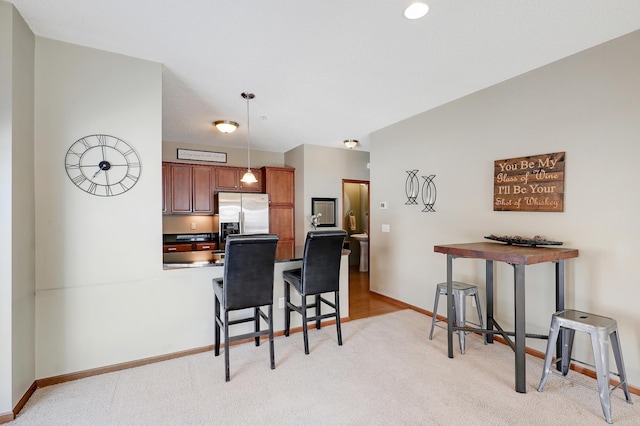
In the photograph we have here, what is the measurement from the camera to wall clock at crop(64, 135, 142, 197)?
7.73 feet

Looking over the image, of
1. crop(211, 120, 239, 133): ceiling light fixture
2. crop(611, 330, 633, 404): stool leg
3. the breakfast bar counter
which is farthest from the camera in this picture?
crop(211, 120, 239, 133): ceiling light fixture

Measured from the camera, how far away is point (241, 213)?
5.42m

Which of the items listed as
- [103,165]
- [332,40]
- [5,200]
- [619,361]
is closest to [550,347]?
[619,361]

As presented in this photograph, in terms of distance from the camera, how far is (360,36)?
86.7 inches

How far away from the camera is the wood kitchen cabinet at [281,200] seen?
5.78 meters

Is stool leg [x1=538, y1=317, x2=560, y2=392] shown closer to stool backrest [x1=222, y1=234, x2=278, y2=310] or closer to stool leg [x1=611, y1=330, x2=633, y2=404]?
stool leg [x1=611, y1=330, x2=633, y2=404]

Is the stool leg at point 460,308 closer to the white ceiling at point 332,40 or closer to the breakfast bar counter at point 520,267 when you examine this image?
the breakfast bar counter at point 520,267

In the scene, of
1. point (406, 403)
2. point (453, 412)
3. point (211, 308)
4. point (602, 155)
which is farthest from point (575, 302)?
point (211, 308)

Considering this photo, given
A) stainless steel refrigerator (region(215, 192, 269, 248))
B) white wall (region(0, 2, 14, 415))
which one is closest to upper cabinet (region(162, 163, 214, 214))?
stainless steel refrigerator (region(215, 192, 269, 248))

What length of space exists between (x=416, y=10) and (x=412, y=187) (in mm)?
2408

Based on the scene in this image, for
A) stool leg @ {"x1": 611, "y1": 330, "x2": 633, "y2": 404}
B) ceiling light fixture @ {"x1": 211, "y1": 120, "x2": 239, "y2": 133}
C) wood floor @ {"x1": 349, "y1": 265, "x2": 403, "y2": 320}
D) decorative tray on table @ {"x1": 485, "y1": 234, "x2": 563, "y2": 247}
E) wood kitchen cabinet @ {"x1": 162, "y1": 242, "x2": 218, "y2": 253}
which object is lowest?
wood floor @ {"x1": 349, "y1": 265, "x2": 403, "y2": 320}

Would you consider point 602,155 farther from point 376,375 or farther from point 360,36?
point 376,375

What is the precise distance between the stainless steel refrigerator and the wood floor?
2039mm

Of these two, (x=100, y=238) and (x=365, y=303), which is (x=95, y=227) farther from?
(x=365, y=303)
